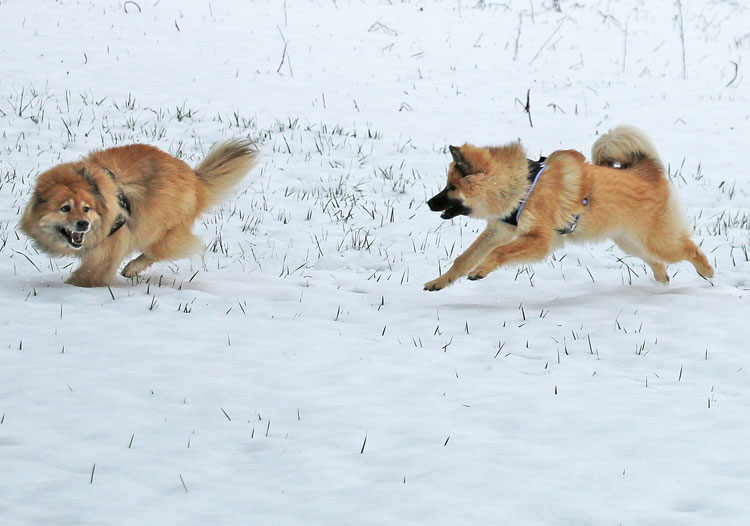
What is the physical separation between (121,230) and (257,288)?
90 centimetres

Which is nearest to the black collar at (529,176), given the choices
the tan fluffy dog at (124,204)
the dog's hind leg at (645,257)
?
→ the dog's hind leg at (645,257)

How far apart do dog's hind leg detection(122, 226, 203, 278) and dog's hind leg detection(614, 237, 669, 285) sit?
2937 mm

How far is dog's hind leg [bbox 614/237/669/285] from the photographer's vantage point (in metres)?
5.77

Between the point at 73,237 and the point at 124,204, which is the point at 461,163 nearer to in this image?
the point at 124,204

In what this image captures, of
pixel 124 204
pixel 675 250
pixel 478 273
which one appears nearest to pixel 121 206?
pixel 124 204

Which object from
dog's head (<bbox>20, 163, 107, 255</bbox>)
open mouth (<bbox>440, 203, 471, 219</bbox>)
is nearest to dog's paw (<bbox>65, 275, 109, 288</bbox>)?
dog's head (<bbox>20, 163, 107, 255</bbox>)

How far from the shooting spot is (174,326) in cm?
428

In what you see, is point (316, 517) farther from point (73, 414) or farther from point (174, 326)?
point (174, 326)

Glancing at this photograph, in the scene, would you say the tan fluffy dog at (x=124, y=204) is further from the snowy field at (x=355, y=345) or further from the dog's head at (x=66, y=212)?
the snowy field at (x=355, y=345)

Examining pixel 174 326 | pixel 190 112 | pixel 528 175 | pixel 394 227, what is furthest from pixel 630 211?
pixel 190 112

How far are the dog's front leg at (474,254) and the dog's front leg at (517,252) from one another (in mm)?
272

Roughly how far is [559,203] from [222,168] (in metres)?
2.31

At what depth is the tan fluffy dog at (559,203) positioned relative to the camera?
207 inches

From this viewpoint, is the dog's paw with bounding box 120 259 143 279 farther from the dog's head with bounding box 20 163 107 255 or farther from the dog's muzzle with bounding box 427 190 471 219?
the dog's muzzle with bounding box 427 190 471 219
